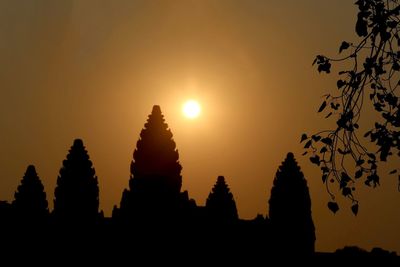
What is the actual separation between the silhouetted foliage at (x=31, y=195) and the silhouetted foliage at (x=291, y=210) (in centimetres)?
1837

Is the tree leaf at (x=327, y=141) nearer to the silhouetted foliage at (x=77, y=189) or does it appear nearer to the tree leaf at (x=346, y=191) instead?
the tree leaf at (x=346, y=191)

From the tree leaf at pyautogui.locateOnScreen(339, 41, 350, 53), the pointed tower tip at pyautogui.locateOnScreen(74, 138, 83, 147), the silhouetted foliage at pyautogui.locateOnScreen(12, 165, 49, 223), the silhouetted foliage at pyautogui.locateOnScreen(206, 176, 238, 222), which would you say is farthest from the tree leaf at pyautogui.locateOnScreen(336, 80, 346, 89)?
the pointed tower tip at pyautogui.locateOnScreen(74, 138, 83, 147)

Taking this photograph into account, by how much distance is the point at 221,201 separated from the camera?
2525 inches

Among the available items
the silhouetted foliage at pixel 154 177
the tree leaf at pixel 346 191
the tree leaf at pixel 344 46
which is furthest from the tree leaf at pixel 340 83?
the silhouetted foliage at pixel 154 177

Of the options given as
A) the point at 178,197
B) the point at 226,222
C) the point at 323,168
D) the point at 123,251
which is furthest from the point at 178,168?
the point at 323,168

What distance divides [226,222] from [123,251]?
9.31m

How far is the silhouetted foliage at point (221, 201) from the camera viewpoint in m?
61.9

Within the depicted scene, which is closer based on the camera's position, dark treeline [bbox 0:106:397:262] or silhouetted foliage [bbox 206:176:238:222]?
dark treeline [bbox 0:106:397:262]

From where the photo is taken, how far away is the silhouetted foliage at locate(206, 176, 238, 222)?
61.9m

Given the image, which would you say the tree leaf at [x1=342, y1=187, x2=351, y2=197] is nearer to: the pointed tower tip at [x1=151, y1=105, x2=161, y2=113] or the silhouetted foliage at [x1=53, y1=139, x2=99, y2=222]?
the silhouetted foliage at [x1=53, y1=139, x2=99, y2=222]

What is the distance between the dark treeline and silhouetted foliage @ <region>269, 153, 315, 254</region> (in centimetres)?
8

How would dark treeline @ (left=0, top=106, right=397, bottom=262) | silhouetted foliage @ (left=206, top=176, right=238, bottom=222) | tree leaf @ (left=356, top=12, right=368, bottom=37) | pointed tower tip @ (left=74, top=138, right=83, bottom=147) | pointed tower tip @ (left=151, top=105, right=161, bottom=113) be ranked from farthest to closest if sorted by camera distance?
pointed tower tip @ (left=151, top=105, right=161, bottom=113) → silhouetted foliage @ (left=206, top=176, right=238, bottom=222) → pointed tower tip @ (left=74, top=138, right=83, bottom=147) → dark treeline @ (left=0, top=106, right=397, bottom=262) → tree leaf @ (left=356, top=12, right=368, bottom=37)

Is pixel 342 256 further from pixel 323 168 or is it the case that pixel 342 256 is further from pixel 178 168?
pixel 323 168

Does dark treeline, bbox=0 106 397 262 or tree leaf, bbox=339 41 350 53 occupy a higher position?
dark treeline, bbox=0 106 397 262
